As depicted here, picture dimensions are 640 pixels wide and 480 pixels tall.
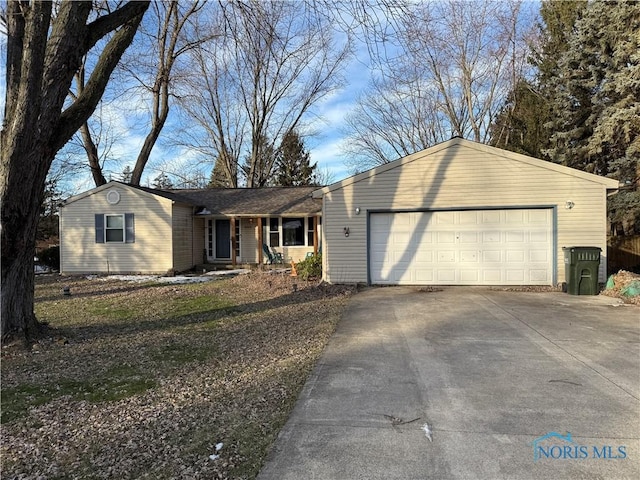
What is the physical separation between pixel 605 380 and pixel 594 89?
1760 cm

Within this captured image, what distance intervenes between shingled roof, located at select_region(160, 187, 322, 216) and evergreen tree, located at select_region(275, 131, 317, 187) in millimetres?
14383

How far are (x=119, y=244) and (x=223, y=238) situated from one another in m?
4.12

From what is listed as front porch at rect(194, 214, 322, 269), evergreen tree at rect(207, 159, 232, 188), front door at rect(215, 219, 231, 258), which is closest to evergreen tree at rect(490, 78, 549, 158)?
front porch at rect(194, 214, 322, 269)

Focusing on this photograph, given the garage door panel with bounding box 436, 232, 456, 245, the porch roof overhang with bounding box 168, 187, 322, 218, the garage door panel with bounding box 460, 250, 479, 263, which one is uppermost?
the porch roof overhang with bounding box 168, 187, 322, 218

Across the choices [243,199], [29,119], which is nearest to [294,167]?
[243,199]

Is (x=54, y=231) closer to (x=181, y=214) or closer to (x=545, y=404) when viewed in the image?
(x=181, y=214)

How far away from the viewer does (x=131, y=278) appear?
14.3 m

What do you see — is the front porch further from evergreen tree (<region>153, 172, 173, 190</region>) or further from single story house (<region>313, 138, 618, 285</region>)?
evergreen tree (<region>153, 172, 173, 190</region>)

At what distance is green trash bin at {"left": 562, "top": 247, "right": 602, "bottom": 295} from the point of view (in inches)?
376

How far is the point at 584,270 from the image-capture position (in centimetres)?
961

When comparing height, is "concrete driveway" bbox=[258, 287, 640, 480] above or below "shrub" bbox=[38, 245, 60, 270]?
A: below

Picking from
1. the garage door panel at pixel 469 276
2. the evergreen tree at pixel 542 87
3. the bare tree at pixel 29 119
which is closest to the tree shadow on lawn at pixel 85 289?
the bare tree at pixel 29 119

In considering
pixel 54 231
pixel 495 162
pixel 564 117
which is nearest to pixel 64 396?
pixel 495 162

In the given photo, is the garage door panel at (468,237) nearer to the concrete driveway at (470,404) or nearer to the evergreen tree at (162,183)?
the concrete driveway at (470,404)
